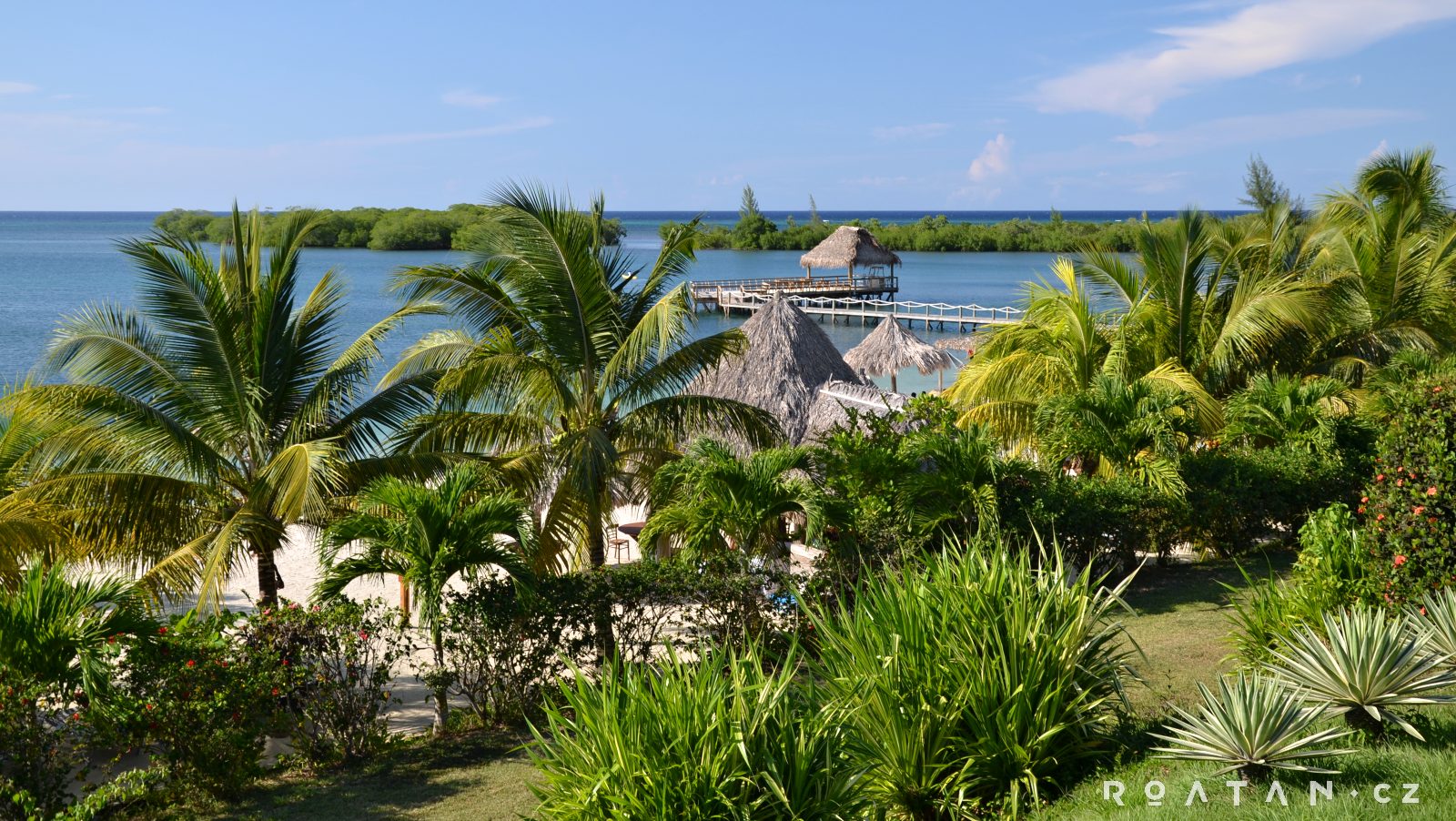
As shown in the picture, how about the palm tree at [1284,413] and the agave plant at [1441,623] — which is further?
the palm tree at [1284,413]

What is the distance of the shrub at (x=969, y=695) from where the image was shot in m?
4.31

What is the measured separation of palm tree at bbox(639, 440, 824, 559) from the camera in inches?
291

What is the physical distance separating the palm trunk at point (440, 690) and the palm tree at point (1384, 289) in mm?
10530

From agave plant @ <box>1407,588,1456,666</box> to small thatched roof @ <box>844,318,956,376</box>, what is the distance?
18.6 meters

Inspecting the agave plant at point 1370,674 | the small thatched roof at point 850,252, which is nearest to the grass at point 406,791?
the agave plant at point 1370,674

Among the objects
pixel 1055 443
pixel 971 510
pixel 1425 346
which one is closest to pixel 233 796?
pixel 971 510

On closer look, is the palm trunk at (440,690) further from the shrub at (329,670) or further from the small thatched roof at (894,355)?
the small thatched roof at (894,355)

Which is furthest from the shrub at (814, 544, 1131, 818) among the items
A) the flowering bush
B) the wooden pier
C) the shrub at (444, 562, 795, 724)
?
the wooden pier

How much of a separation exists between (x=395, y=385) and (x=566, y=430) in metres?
1.41

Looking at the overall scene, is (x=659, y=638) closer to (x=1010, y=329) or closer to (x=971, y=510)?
(x=971, y=510)

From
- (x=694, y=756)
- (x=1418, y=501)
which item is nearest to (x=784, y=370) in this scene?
(x=1418, y=501)

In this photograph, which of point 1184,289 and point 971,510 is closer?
point 971,510

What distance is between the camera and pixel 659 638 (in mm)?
7172

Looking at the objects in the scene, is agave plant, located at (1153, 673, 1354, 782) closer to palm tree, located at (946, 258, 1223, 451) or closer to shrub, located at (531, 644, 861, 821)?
shrub, located at (531, 644, 861, 821)
